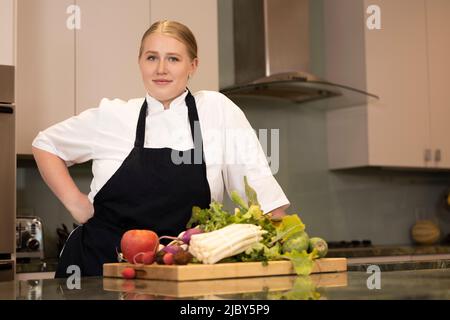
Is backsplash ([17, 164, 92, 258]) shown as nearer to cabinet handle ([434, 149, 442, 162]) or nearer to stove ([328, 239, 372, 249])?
stove ([328, 239, 372, 249])

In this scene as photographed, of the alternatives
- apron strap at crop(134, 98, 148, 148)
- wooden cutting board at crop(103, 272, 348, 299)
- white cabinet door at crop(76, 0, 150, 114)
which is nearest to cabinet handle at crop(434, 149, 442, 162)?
white cabinet door at crop(76, 0, 150, 114)

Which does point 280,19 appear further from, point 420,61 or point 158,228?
point 158,228

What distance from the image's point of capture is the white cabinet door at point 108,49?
270 cm

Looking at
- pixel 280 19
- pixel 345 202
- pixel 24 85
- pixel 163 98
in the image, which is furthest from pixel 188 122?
pixel 345 202

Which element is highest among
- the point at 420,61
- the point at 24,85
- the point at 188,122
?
the point at 420,61

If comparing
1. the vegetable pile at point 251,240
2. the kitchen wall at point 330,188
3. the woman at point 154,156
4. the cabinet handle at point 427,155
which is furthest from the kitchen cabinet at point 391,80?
the vegetable pile at point 251,240

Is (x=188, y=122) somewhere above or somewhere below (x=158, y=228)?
above

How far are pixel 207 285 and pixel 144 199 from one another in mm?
780

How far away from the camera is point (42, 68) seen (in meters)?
2.62

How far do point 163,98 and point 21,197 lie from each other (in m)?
1.16

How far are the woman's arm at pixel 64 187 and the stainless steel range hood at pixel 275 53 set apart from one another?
125 centimetres

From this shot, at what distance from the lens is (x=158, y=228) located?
1.86 meters

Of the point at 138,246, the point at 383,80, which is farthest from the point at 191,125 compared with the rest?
the point at 383,80
